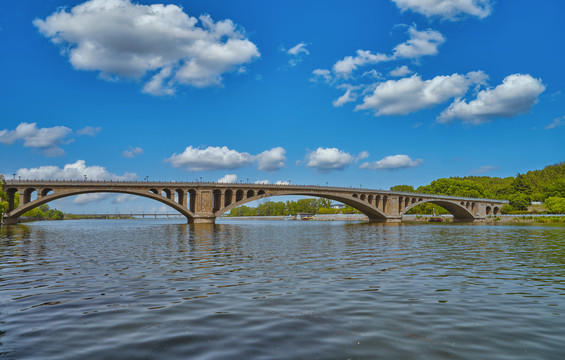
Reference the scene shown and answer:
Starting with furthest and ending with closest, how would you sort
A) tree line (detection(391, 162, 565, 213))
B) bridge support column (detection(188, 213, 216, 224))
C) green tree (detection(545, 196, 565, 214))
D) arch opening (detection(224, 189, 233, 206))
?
tree line (detection(391, 162, 565, 213)) → green tree (detection(545, 196, 565, 214)) → arch opening (detection(224, 189, 233, 206)) → bridge support column (detection(188, 213, 216, 224))

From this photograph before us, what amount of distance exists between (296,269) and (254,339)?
11196 mm

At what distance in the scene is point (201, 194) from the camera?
94625mm

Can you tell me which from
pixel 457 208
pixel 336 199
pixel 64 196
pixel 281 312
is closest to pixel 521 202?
pixel 457 208

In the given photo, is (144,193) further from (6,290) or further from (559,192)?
(559,192)

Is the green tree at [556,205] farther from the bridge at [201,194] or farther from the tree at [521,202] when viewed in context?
the bridge at [201,194]

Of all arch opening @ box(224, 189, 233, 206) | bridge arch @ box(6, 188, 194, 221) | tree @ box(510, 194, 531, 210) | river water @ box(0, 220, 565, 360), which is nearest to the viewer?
river water @ box(0, 220, 565, 360)

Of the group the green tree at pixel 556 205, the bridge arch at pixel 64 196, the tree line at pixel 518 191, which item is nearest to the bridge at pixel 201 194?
the bridge arch at pixel 64 196

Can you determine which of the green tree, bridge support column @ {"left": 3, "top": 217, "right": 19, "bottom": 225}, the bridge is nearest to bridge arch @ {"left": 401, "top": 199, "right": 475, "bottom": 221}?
the bridge

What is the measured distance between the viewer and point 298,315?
10531 millimetres

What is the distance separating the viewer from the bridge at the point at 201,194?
84062 mm

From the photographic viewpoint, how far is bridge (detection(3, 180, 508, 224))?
8406cm

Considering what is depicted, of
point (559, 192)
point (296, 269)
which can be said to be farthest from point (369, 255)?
point (559, 192)

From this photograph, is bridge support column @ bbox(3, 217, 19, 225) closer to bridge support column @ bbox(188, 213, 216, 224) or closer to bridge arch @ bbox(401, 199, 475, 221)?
bridge support column @ bbox(188, 213, 216, 224)

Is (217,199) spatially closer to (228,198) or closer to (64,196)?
(228,198)
